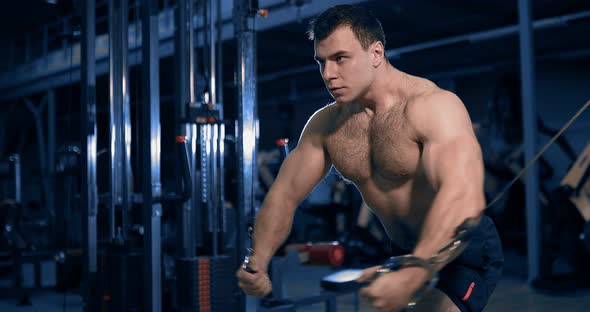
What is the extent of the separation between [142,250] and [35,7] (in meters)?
3.78

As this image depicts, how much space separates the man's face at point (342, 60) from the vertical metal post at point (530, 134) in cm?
333

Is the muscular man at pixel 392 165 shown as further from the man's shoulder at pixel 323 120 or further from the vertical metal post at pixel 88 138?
the vertical metal post at pixel 88 138

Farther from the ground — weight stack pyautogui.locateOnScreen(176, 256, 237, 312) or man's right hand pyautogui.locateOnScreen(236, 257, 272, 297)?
man's right hand pyautogui.locateOnScreen(236, 257, 272, 297)

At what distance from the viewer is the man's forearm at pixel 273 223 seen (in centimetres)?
173

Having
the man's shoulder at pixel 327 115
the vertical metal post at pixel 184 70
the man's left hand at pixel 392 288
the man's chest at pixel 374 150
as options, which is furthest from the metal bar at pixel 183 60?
→ the man's left hand at pixel 392 288

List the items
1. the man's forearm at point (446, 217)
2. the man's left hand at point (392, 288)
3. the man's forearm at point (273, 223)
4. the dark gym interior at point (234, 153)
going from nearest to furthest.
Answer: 1. the man's left hand at point (392, 288)
2. the man's forearm at point (446, 217)
3. the man's forearm at point (273, 223)
4. the dark gym interior at point (234, 153)

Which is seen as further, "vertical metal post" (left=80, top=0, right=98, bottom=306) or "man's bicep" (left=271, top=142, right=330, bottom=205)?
"vertical metal post" (left=80, top=0, right=98, bottom=306)

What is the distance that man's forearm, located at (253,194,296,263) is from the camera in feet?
5.67

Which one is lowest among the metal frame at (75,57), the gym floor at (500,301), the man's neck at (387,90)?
the gym floor at (500,301)

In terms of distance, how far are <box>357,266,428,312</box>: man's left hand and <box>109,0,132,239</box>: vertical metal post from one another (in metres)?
2.84

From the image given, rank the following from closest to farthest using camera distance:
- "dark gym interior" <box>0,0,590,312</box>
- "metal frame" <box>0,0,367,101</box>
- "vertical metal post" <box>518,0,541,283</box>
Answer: "dark gym interior" <box>0,0,590,312</box> < "vertical metal post" <box>518,0,541,283</box> < "metal frame" <box>0,0,367,101</box>

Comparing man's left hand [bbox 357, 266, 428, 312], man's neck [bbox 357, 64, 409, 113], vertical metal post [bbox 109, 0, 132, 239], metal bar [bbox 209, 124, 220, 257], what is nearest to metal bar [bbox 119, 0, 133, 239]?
vertical metal post [bbox 109, 0, 132, 239]

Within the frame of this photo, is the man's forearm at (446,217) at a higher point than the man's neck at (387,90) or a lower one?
lower

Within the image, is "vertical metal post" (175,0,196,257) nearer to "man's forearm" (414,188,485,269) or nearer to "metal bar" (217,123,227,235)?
"metal bar" (217,123,227,235)
